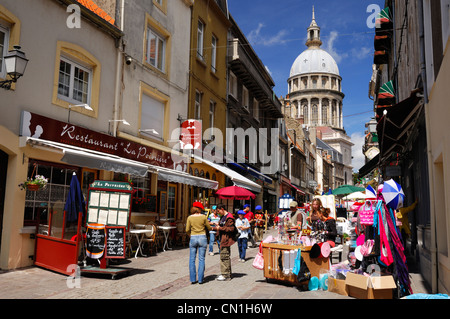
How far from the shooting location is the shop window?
29.4 ft

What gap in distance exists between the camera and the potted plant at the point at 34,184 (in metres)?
8.49

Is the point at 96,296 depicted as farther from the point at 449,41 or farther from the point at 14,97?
the point at 449,41

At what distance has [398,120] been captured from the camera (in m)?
8.60

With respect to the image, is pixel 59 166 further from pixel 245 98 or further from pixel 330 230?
pixel 245 98

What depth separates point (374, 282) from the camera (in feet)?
20.3

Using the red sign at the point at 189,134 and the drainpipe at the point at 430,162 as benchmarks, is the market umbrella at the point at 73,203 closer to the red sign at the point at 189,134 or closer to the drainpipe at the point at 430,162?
the drainpipe at the point at 430,162

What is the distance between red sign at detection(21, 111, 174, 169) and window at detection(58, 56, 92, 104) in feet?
3.34

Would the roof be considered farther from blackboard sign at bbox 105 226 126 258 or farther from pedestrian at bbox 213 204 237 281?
pedestrian at bbox 213 204 237 281

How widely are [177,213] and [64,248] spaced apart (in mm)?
7631

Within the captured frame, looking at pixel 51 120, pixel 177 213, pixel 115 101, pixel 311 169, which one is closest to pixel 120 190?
pixel 51 120

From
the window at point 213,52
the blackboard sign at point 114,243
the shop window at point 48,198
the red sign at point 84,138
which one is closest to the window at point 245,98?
the window at point 213,52

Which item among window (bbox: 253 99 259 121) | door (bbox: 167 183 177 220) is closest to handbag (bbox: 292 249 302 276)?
door (bbox: 167 183 177 220)

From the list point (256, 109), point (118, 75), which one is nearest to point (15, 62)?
point (118, 75)
